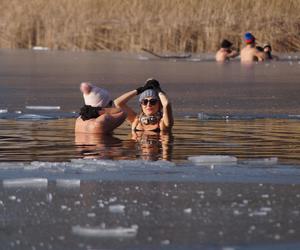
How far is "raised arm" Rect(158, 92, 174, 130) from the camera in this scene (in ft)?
41.9

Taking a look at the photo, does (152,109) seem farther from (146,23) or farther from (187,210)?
(146,23)

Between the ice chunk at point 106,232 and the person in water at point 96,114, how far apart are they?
5948 mm

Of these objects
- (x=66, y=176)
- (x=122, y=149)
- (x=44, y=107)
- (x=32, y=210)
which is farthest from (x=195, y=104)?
(x=32, y=210)

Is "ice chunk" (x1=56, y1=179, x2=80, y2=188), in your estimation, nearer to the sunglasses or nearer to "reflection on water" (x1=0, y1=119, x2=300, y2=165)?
"reflection on water" (x1=0, y1=119, x2=300, y2=165)

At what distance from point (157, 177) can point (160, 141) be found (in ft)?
10.5

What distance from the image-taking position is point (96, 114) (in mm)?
12742

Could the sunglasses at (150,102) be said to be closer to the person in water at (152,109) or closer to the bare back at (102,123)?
the person in water at (152,109)

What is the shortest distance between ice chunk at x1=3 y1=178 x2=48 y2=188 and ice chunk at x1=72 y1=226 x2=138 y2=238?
1595 millimetres

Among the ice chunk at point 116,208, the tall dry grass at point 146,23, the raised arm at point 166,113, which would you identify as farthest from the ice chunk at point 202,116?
the tall dry grass at point 146,23

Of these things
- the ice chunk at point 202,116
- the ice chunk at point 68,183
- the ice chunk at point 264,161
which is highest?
the ice chunk at point 264,161

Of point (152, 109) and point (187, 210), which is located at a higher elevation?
point (152, 109)

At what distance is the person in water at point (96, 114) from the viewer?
12688 mm

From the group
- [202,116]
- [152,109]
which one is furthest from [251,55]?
[152,109]

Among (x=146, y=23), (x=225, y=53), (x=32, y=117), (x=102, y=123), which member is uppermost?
(x=146, y=23)
